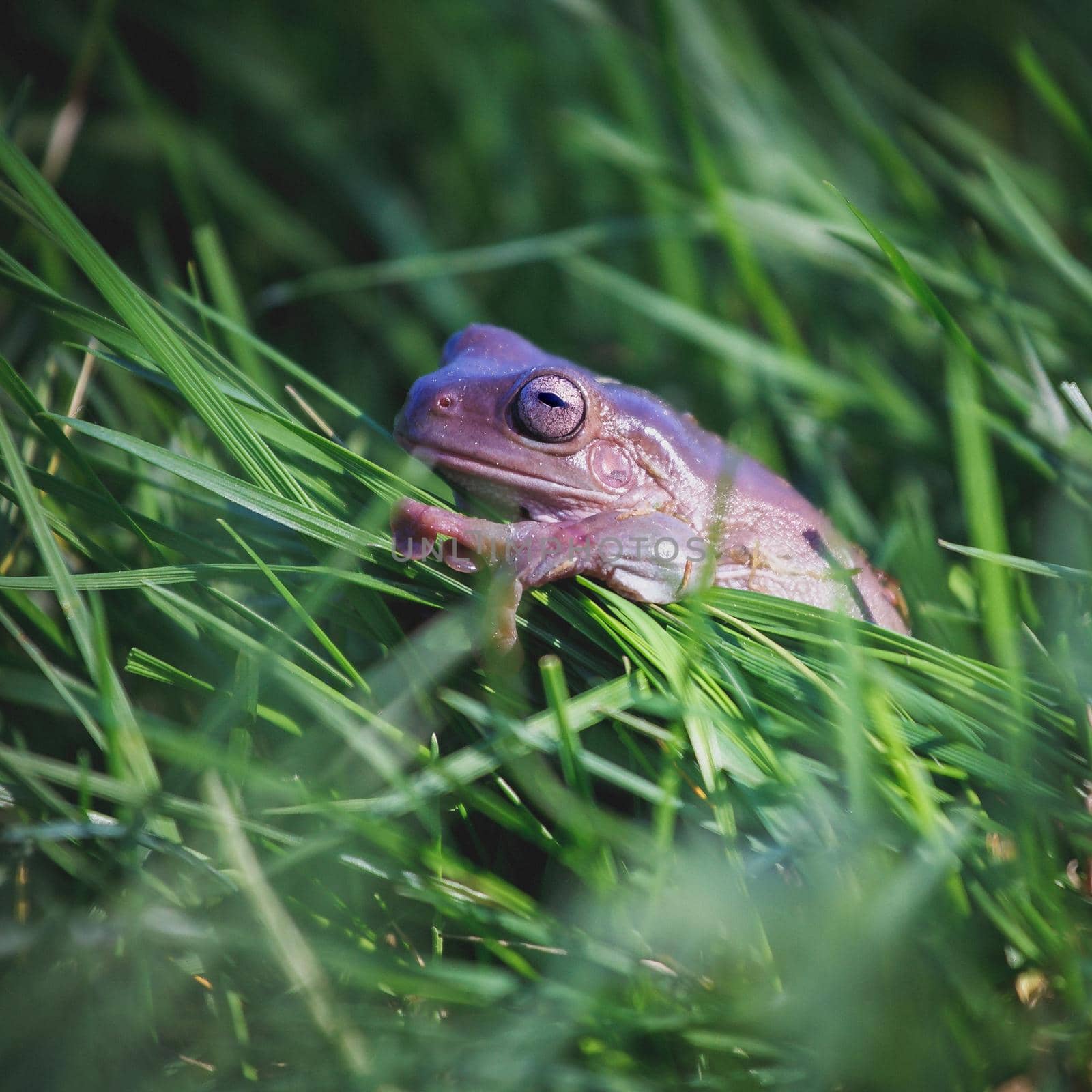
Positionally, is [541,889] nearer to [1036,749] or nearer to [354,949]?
[354,949]

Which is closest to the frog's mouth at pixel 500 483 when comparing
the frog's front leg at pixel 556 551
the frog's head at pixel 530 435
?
the frog's head at pixel 530 435

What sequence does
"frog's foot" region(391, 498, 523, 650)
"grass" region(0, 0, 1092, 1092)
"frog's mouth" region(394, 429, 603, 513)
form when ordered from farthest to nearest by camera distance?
"frog's mouth" region(394, 429, 603, 513), "frog's foot" region(391, 498, 523, 650), "grass" region(0, 0, 1092, 1092)

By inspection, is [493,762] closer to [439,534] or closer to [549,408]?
[439,534]

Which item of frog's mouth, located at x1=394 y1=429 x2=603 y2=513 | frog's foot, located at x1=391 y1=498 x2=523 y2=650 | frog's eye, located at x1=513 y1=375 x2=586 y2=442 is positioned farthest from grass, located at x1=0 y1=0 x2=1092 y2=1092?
frog's eye, located at x1=513 y1=375 x2=586 y2=442

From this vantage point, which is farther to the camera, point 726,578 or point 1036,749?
point 726,578

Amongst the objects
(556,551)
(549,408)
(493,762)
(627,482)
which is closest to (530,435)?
(549,408)

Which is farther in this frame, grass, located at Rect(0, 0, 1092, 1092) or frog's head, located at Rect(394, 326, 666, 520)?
frog's head, located at Rect(394, 326, 666, 520)

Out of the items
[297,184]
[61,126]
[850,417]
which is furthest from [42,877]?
[297,184]

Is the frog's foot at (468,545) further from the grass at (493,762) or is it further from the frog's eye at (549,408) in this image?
the frog's eye at (549,408)

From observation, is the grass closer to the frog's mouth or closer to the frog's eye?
the frog's mouth
